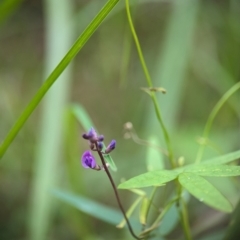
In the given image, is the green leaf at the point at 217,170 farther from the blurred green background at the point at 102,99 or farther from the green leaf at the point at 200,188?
the blurred green background at the point at 102,99

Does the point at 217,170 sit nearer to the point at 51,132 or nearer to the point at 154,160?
the point at 154,160

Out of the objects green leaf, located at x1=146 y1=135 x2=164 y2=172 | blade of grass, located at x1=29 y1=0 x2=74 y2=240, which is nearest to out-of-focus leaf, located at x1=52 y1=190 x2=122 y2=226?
green leaf, located at x1=146 y1=135 x2=164 y2=172

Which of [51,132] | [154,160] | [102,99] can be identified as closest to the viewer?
[154,160]

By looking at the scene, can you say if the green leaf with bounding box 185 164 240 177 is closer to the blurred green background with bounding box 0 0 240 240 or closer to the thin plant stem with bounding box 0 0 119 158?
the thin plant stem with bounding box 0 0 119 158

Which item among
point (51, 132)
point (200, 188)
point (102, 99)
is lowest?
point (200, 188)

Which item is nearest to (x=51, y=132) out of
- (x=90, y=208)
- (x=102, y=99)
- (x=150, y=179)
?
(x=90, y=208)

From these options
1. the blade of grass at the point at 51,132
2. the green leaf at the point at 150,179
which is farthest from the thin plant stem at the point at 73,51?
the blade of grass at the point at 51,132

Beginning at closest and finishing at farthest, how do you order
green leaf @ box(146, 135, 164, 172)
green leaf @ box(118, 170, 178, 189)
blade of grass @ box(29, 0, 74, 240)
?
green leaf @ box(118, 170, 178, 189), green leaf @ box(146, 135, 164, 172), blade of grass @ box(29, 0, 74, 240)
